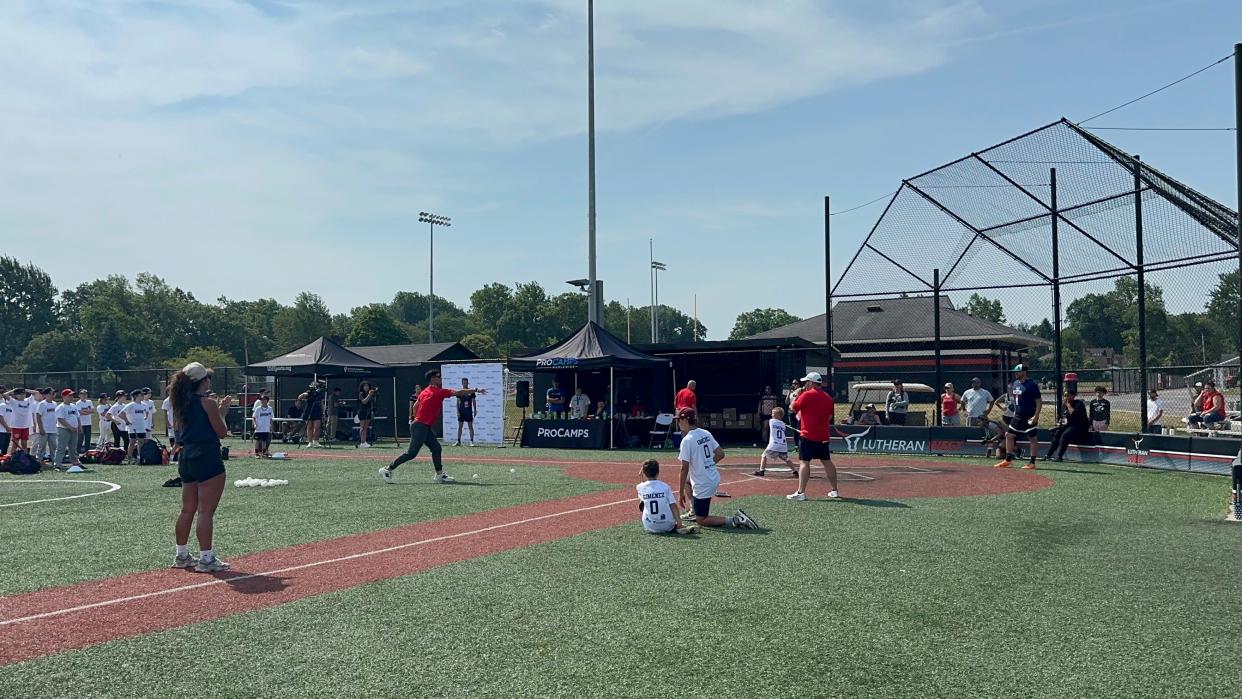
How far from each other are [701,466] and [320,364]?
20.1m

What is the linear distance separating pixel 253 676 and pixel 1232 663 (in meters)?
5.70

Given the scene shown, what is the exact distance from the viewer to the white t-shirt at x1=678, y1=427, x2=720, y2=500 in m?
10.9

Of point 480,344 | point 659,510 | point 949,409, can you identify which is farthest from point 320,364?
point 480,344

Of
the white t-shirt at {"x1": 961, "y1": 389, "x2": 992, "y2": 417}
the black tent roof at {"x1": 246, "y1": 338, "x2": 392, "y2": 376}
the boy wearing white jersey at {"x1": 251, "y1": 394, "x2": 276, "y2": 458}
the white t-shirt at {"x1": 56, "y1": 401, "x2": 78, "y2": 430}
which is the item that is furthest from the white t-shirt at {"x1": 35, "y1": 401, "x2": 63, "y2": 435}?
the white t-shirt at {"x1": 961, "y1": 389, "x2": 992, "y2": 417}

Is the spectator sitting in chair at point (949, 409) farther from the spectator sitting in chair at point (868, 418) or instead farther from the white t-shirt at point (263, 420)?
the white t-shirt at point (263, 420)

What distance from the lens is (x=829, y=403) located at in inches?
519

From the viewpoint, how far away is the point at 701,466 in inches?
431

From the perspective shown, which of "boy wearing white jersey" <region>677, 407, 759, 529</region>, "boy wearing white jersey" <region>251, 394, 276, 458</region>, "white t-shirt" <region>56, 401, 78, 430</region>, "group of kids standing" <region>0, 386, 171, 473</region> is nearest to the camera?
"boy wearing white jersey" <region>677, 407, 759, 529</region>

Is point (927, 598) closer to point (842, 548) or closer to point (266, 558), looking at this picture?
point (842, 548)

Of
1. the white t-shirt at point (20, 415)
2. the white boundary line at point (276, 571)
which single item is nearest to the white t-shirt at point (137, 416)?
the white t-shirt at point (20, 415)

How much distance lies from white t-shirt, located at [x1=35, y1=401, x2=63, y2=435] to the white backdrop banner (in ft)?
34.3

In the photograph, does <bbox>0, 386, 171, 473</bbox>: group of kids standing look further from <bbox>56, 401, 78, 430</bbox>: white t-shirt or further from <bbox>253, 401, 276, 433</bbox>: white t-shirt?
<bbox>253, 401, 276, 433</bbox>: white t-shirt

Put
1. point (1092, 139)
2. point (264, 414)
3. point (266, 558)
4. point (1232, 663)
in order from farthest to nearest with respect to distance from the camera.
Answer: point (264, 414) → point (1092, 139) → point (266, 558) → point (1232, 663)

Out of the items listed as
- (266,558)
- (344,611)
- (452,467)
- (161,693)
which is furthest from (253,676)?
(452,467)
